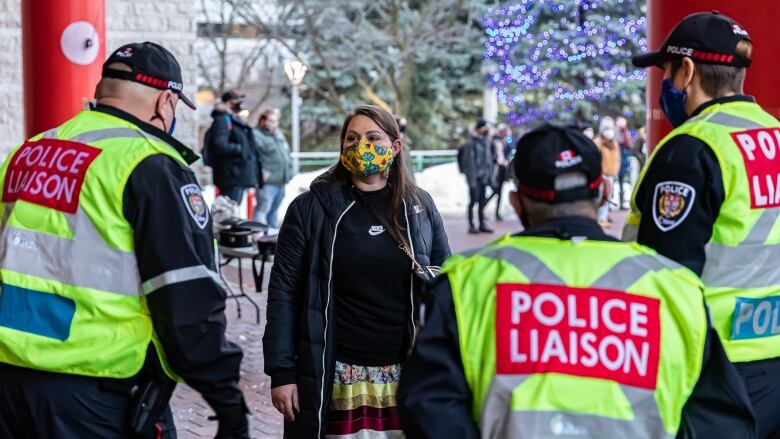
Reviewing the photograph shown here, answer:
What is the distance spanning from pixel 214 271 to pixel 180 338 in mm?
258

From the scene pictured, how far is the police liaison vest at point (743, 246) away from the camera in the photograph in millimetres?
3525

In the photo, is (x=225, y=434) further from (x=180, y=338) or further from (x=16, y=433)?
(x=16, y=433)

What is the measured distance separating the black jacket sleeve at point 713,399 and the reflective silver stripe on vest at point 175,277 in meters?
1.50

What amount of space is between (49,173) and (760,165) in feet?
7.12

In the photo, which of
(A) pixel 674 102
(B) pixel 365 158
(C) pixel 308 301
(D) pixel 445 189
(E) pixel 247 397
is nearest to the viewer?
(A) pixel 674 102

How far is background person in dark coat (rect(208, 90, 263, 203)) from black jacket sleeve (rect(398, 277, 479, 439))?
10827mm

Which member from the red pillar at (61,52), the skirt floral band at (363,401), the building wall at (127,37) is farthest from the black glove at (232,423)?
the building wall at (127,37)

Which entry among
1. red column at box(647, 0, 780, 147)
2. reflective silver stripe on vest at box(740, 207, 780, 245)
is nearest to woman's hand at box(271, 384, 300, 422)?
reflective silver stripe on vest at box(740, 207, 780, 245)

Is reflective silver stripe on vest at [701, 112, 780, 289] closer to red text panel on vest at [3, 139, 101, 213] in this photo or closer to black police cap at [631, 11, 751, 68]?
black police cap at [631, 11, 751, 68]

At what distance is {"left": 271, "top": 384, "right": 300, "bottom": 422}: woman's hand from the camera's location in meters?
4.56

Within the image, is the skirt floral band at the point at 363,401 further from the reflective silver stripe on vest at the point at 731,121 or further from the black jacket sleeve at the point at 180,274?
the reflective silver stripe on vest at the point at 731,121

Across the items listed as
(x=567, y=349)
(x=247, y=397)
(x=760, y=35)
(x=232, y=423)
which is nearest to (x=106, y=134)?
(x=232, y=423)

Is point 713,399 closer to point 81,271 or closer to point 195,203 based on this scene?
point 195,203

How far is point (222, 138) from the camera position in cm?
1339
